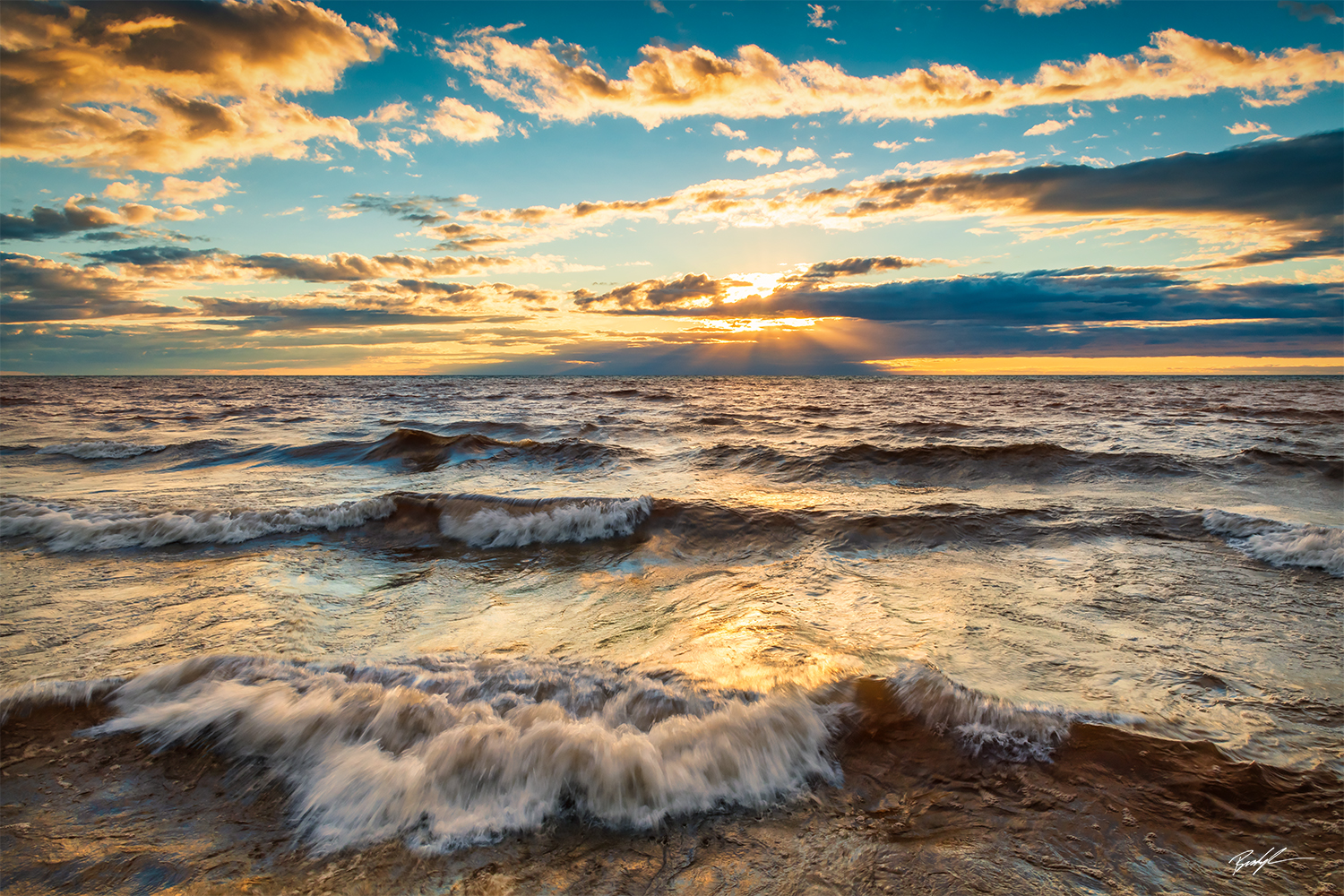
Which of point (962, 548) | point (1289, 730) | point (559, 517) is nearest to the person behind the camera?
point (1289, 730)

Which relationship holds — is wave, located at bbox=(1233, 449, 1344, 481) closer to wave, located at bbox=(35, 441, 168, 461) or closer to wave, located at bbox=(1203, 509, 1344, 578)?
wave, located at bbox=(1203, 509, 1344, 578)

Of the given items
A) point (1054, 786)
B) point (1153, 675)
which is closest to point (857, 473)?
point (1153, 675)

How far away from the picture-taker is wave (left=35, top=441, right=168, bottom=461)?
45.3 ft

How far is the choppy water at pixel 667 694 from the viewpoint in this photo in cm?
240

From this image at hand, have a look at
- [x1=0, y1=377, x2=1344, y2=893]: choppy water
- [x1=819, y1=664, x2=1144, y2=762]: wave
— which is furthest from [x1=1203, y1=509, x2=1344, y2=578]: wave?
[x1=819, y1=664, x2=1144, y2=762]: wave

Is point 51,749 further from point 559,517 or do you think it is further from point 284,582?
point 559,517

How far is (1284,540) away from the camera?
6.39 meters

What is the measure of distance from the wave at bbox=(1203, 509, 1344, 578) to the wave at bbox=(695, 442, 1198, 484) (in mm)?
3702

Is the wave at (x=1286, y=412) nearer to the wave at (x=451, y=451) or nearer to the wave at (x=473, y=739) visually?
the wave at (x=451, y=451)

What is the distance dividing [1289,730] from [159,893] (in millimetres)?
5129

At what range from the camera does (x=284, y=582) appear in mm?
5605
